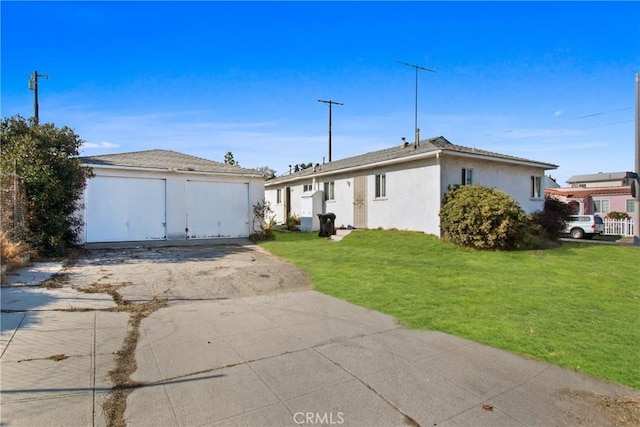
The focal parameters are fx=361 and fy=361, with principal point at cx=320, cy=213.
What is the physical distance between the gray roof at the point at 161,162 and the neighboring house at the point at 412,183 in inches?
198

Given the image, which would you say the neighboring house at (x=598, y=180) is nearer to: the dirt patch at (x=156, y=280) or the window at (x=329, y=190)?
the window at (x=329, y=190)

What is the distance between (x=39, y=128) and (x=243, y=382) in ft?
36.6

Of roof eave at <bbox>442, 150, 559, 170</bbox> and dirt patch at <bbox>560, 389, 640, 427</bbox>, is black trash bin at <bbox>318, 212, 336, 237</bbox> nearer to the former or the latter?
roof eave at <bbox>442, 150, 559, 170</bbox>

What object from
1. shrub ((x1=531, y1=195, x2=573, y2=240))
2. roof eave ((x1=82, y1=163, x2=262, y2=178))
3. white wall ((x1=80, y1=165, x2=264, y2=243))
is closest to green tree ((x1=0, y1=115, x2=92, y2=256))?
roof eave ((x1=82, y1=163, x2=262, y2=178))

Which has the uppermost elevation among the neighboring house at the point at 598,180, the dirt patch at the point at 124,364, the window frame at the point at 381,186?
the neighboring house at the point at 598,180

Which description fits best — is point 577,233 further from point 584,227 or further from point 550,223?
point 550,223

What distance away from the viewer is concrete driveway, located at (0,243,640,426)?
2.74 m

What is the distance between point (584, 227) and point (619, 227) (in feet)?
13.2

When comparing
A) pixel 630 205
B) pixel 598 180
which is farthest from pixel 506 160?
pixel 598 180

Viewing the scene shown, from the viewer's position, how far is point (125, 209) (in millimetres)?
13703

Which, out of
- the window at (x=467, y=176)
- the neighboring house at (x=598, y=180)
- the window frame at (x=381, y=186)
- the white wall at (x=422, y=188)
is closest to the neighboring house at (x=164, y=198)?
the white wall at (x=422, y=188)

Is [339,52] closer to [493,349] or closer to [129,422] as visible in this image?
[493,349]

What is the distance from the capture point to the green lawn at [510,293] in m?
4.18

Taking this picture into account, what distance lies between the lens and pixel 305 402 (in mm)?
2896
